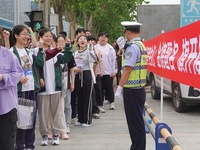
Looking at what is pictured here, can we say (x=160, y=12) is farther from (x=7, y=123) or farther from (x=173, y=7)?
(x=7, y=123)

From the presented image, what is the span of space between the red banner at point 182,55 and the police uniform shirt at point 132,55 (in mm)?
441

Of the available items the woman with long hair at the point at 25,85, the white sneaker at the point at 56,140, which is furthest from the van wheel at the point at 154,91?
the woman with long hair at the point at 25,85

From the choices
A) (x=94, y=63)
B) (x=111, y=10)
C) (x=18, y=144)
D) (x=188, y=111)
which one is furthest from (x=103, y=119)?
(x=111, y=10)

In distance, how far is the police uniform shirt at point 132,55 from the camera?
5199 millimetres

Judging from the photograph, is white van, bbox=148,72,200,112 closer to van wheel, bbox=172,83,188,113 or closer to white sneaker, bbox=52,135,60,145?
van wheel, bbox=172,83,188,113

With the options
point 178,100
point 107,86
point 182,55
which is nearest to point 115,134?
point 178,100

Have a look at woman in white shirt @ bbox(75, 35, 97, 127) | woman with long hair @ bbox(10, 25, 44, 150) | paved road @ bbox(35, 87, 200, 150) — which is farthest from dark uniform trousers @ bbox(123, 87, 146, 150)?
woman in white shirt @ bbox(75, 35, 97, 127)

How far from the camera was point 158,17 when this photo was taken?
52.7ft

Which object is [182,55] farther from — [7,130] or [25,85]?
[25,85]

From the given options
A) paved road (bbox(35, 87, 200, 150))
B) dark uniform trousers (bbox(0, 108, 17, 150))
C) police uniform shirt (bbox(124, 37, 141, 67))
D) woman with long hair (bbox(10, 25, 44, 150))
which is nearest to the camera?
dark uniform trousers (bbox(0, 108, 17, 150))

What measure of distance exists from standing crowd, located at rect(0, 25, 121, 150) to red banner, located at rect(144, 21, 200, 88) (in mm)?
1570

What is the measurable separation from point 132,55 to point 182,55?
821 millimetres

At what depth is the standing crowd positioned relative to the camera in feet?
13.6

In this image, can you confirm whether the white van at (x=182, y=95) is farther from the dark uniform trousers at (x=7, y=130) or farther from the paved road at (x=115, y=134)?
the dark uniform trousers at (x=7, y=130)
